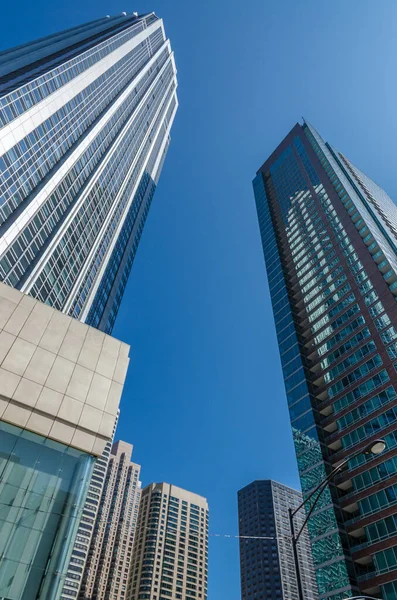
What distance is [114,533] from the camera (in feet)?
501

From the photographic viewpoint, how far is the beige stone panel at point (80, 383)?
20.9 meters

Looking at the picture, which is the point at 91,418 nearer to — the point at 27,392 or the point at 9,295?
the point at 27,392

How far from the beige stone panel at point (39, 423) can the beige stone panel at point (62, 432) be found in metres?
0.21

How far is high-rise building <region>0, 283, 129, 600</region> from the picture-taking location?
53.8ft

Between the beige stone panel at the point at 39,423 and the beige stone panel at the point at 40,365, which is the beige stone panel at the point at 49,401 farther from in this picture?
the beige stone panel at the point at 40,365

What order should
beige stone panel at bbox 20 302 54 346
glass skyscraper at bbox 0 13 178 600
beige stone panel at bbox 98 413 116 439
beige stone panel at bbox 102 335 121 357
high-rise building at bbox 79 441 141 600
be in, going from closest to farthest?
glass skyscraper at bbox 0 13 178 600, beige stone panel at bbox 98 413 116 439, beige stone panel at bbox 20 302 54 346, beige stone panel at bbox 102 335 121 357, high-rise building at bbox 79 441 141 600

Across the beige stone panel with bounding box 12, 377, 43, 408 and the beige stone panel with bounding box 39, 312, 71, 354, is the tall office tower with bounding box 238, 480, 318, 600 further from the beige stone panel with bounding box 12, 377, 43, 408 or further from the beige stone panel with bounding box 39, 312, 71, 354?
the beige stone panel with bounding box 12, 377, 43, 408

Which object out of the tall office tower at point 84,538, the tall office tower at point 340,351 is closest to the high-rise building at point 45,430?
the tall office tower at point 340,351

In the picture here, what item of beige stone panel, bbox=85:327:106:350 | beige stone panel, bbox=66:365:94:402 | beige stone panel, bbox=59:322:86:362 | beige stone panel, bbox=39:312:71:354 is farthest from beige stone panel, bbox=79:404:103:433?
beige stone panel, bbox=85:327:106:350

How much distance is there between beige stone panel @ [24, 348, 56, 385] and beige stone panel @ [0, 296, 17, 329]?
2087 millimetres

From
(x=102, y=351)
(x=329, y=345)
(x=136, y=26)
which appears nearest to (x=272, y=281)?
(x=329, y=345)

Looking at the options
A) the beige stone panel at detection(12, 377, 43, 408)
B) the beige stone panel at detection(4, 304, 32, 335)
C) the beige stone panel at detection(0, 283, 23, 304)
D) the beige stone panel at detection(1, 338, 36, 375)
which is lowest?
the beige stone panel at detection(12, 377, 43, 408)

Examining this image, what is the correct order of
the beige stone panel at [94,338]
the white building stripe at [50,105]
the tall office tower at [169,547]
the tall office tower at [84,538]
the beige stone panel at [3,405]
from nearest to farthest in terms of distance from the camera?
the beige stone panel at [3,405] → the beige stone panel at [94,338] → the white building stripe at [50,105] → the tall office tower at [84,538] → the tall office tower at [169,547]

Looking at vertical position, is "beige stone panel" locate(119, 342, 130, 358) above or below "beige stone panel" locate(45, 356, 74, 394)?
above
